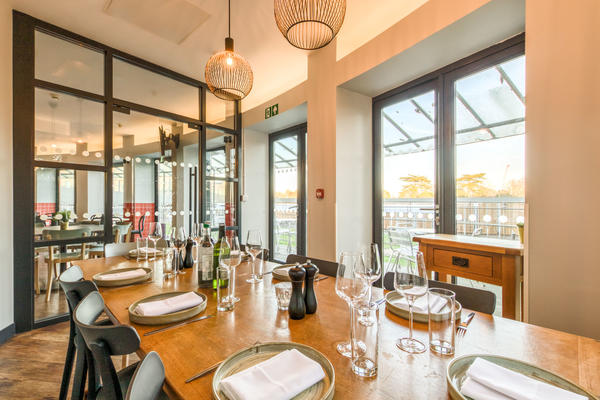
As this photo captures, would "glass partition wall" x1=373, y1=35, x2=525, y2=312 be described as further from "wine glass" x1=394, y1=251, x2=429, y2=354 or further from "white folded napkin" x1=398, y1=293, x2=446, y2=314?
"wine glass" x1=394, y1=251, x2=429, y2=354

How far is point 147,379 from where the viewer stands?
57 cm

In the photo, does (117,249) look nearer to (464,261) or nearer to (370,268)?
(370,268)

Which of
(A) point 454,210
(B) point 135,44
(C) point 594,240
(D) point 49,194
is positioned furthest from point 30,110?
(C) point 594,240

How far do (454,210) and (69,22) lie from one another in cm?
411

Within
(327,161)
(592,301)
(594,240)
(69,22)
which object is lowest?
(592,301)

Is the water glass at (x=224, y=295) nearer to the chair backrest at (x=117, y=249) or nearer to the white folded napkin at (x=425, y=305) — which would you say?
the white folded napkin at (x=425, y=305)

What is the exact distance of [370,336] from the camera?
0.68 meters

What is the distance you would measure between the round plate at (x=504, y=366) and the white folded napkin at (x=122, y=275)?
1.47 metres

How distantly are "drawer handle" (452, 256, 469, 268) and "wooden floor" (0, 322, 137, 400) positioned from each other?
2.55 metres

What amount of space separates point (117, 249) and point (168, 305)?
1.48m

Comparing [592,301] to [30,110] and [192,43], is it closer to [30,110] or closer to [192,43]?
[192,43]

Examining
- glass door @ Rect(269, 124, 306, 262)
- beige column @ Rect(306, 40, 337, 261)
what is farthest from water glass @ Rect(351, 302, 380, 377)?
glass door @ Rect(269, 124, 306, 262)

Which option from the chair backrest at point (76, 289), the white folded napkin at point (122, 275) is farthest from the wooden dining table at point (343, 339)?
the white folded napkin at point (122, 275)

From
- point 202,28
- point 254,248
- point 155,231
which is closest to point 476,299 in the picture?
point 254,248
